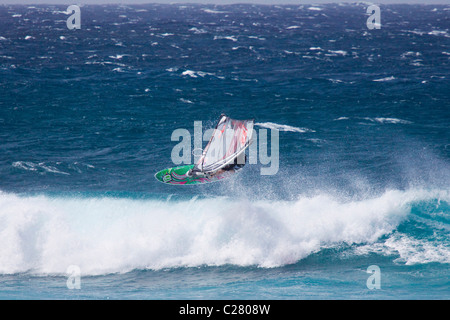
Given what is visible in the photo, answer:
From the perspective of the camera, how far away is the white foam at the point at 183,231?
38.8 metres

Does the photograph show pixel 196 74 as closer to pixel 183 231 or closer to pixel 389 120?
pixel 389 120

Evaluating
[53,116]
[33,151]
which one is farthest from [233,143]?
[53,116]

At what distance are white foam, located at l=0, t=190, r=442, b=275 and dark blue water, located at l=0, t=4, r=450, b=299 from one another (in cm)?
12

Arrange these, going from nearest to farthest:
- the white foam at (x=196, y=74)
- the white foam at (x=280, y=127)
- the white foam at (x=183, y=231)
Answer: the white foam at (x=183, y=231) < the white foam at (x=280, y=127) < the white foam at (x=196, y=74)

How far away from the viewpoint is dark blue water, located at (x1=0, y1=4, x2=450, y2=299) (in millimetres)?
36344

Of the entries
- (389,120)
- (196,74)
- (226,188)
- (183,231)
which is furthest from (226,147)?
(196,74)

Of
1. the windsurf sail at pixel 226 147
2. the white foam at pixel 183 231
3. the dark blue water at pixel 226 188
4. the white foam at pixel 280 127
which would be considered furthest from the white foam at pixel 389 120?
the windsurf sail at pixel 226 147

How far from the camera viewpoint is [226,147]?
40125 mm

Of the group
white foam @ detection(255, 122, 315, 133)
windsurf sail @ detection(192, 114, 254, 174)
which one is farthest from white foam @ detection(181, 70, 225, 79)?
windsurf sail @ detection(192, 114, 254, 174)

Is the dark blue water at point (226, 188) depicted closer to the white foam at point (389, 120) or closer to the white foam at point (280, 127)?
the white foam at point (389, 120)

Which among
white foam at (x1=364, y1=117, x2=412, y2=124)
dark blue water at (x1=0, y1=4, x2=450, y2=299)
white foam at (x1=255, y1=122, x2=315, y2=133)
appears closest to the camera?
dark blue water at (x1=0, y1=4, x2=450, y2=299)

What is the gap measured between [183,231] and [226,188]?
8873 millimetres

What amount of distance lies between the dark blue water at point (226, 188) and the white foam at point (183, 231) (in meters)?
0.12

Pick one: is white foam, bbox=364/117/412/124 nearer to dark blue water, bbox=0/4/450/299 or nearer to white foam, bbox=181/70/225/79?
dark blue water, bbox=0/4/450/299
